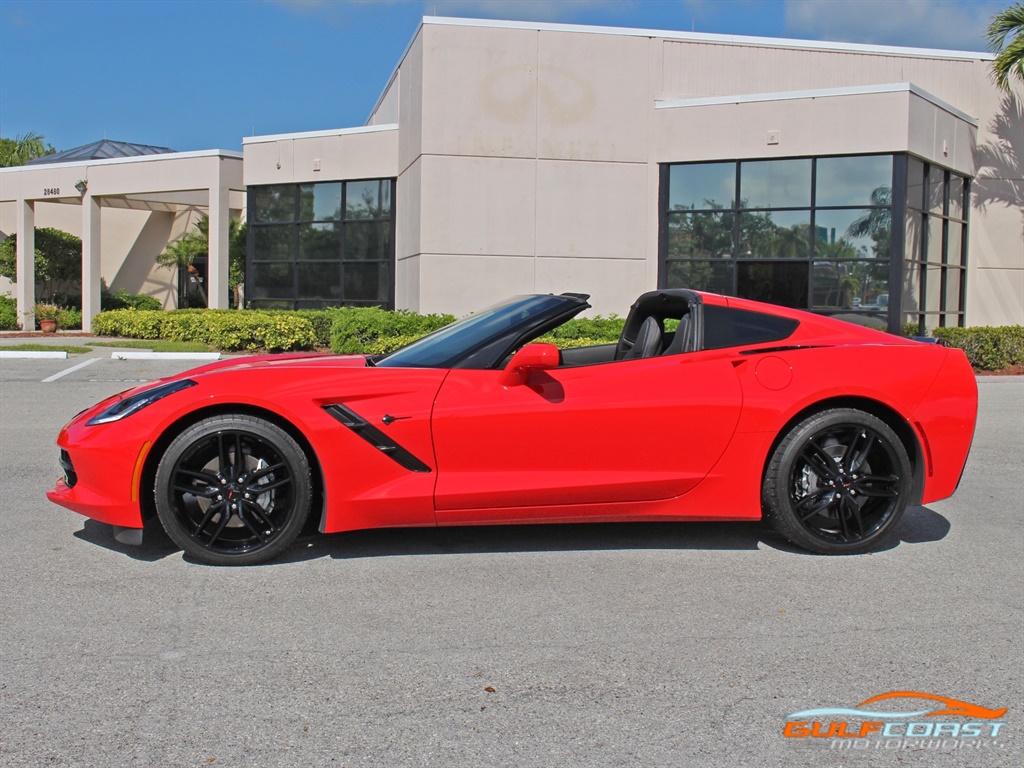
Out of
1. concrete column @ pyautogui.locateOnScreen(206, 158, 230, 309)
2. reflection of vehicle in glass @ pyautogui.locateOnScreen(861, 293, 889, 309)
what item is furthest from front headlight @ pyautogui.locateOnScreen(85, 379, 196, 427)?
concrete column @ pyautogui.locateOnScreen(206, 158, 230, 309)

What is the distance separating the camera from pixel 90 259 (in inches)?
1100

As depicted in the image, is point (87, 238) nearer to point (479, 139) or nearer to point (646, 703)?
point (479, 139)

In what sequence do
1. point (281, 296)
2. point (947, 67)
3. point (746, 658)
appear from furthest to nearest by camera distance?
point (281, 296) → point (947, 67) → point (746, 658)

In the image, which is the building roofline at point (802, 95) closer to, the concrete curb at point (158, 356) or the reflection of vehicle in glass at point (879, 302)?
the reflection of vehicle in glass at point (879, 302)

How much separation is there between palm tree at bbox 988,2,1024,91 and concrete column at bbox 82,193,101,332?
23.5 metres

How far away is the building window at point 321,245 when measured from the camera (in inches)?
828

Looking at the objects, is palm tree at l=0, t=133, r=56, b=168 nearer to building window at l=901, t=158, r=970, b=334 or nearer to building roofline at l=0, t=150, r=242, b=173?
building roofline at l=0, t=150, r=242, b=173

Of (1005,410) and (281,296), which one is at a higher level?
(281,296)

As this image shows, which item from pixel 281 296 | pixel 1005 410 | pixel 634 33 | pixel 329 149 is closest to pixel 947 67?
pixel 634 33

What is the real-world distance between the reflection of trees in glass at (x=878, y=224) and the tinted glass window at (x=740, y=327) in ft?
46.0

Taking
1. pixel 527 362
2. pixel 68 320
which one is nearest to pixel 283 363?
pixel 527 362

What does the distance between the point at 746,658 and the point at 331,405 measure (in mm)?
2251

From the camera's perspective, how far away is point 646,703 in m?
3.28

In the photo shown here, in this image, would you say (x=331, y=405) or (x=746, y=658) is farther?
(x=331, y=405)
